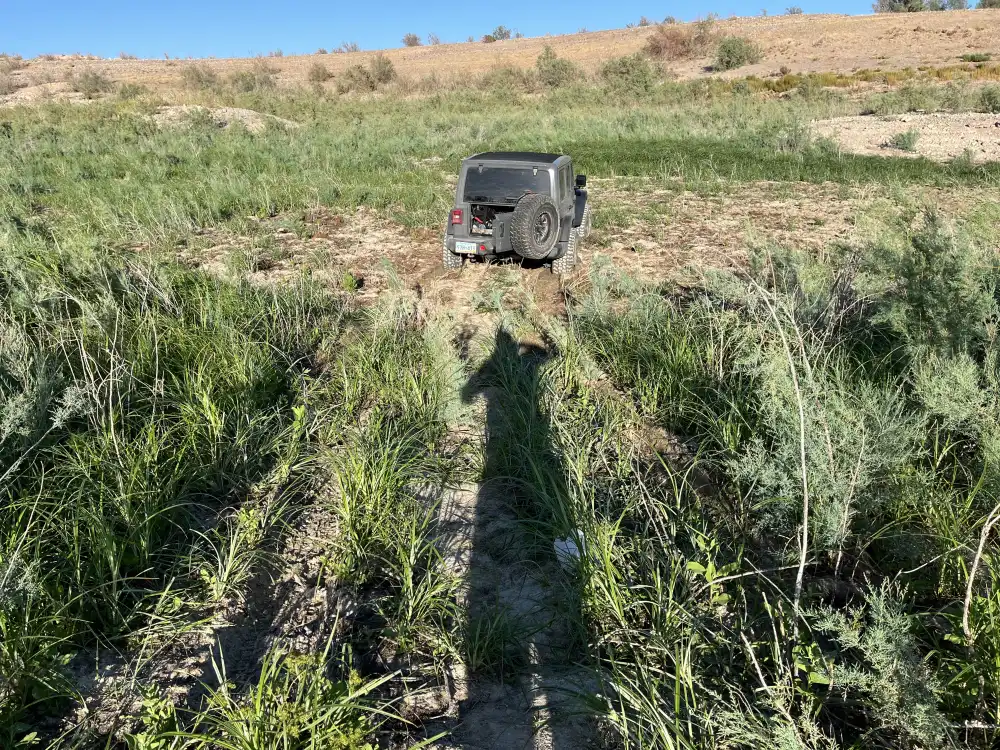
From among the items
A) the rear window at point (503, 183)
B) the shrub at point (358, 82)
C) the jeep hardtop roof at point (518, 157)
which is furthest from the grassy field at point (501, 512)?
the shrub at point (358, 82)

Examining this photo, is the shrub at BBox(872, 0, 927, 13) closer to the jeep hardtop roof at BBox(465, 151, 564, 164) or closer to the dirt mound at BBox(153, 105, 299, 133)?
the dirt mound at BBox(153, 105, 299, 133)

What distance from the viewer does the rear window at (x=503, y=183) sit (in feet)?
23.1

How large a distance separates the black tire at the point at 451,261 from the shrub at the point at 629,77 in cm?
2237

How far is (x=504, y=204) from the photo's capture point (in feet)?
23.1

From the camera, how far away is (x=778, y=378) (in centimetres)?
334

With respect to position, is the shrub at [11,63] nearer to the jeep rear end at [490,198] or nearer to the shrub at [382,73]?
the shrub at [382,73]

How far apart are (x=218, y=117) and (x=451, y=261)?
1687 centimetres

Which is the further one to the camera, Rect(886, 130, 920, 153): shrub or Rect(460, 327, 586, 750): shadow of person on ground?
Rect(886, 130, 920, 153): shrub

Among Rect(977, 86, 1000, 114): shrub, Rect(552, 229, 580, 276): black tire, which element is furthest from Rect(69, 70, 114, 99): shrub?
Rect(977, 86, 1000, 114): shrub

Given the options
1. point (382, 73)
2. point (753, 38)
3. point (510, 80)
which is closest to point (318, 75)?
point (382, 73)

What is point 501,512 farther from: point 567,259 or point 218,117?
point 218,117

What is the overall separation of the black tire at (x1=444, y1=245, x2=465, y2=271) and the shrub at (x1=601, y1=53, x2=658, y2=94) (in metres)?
22.4

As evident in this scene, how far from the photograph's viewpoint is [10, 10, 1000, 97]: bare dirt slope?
113 feet

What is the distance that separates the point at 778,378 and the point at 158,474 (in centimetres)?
343
